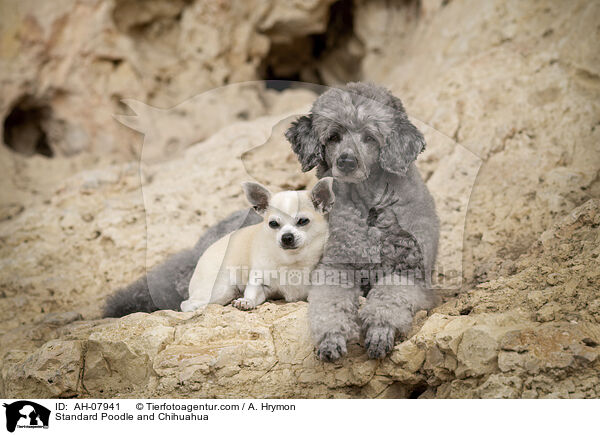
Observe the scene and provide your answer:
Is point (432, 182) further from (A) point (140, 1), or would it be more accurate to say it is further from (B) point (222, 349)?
(A) point (140, 1)

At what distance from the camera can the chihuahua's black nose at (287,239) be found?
2.46m

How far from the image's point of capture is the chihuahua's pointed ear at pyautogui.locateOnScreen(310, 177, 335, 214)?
8.17ft

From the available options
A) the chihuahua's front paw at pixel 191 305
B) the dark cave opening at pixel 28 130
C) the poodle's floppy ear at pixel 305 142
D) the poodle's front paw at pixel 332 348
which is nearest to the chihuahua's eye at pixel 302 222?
the poodle's floppy ear at pixel 305 142

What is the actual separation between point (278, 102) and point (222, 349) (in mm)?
2746

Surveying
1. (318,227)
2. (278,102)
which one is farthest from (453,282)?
(278,102)

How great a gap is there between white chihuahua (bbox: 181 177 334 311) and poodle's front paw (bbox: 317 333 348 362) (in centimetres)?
36

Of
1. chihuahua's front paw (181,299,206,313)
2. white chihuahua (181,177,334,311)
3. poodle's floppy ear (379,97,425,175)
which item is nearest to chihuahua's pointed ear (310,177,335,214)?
white chihuahua (181,177,334,311)

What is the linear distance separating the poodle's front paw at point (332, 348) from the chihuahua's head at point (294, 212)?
393mm

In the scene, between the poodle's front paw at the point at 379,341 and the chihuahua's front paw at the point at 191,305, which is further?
the chihuahua's front paw at the point at 191,305

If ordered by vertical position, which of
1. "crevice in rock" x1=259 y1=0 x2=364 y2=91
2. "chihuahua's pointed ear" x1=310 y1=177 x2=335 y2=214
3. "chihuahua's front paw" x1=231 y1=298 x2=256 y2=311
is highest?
"crevice in rock" x1=259 y1=0 x2=364 y2=91

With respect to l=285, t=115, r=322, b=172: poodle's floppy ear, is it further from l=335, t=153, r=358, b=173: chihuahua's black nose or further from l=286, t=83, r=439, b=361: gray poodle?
l=335, t=153, r=358, b=173: chihuahua's black nose

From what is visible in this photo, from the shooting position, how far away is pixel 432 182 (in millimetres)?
3525

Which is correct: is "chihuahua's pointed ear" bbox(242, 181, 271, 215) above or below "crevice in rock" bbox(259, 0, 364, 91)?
below
